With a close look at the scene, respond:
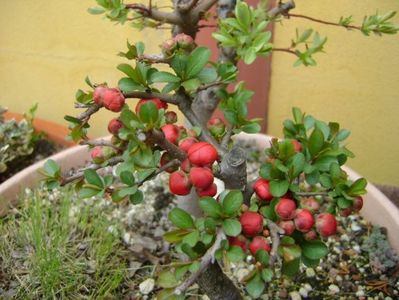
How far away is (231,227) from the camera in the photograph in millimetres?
673

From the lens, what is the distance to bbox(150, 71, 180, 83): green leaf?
72 centimetres

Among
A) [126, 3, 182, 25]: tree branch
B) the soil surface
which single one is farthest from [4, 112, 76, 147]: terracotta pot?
[126, 3, 182, 25]: tree branch

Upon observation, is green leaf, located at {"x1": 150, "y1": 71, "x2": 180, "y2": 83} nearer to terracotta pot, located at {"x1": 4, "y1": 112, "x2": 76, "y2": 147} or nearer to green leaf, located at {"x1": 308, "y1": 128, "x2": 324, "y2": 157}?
green leaf, located at {"x1": 308, "y1": 128, "x2": 324, "y2": 157}

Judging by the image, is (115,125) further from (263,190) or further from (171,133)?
(263,190)

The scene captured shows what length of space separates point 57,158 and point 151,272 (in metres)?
0.53

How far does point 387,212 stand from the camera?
4.29 ft

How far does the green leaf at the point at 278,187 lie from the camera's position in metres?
0.72

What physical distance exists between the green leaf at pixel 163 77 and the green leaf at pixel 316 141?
0.24m

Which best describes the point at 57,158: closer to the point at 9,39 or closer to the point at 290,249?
the point at 9,39

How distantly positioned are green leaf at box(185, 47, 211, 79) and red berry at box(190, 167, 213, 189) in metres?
0.15

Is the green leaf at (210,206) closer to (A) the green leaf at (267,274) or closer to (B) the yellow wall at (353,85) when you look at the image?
(A) the green leaf at (267,274)

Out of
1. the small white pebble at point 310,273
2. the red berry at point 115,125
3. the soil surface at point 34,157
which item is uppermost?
the red berry at point 115,125

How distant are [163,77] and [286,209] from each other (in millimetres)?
272

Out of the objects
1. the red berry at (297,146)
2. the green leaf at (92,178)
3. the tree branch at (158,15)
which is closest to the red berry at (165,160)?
the green leaf at (92,178)
